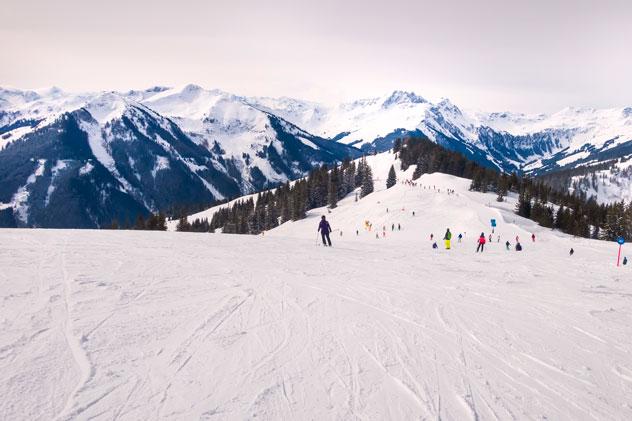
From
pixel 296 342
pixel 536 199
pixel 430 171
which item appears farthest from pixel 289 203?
pixel 296 342

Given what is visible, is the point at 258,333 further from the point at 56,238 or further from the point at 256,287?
the point at 56,238

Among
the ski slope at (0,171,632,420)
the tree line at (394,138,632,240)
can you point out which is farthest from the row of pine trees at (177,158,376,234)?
the ski slope at (0,171,632,420)

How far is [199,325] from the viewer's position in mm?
7910

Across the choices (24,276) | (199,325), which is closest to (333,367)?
(199,325)

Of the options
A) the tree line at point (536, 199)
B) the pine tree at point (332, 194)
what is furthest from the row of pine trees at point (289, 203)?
the tree line at point (536, 199)

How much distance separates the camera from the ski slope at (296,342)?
17.4ft

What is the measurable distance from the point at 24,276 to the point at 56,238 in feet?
30.4

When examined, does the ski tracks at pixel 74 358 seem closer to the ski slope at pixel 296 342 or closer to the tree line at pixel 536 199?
the ski slope at pixel 296 342

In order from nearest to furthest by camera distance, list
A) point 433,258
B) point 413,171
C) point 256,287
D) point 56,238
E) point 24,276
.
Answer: point 24,276 < point 256,287 < point 56,238 < point 433,258 < point 413,171

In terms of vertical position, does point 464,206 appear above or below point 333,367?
above

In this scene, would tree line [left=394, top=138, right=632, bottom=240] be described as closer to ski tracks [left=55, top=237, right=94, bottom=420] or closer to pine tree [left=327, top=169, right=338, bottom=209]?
pine tree [left=327, top=169, right=338, bottom=209]

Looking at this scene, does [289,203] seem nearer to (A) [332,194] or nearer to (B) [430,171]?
(A) [332,194]

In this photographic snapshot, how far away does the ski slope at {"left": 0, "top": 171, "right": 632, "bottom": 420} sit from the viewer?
530cm

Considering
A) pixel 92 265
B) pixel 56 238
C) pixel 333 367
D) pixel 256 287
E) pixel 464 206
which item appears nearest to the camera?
pixel 333 367
